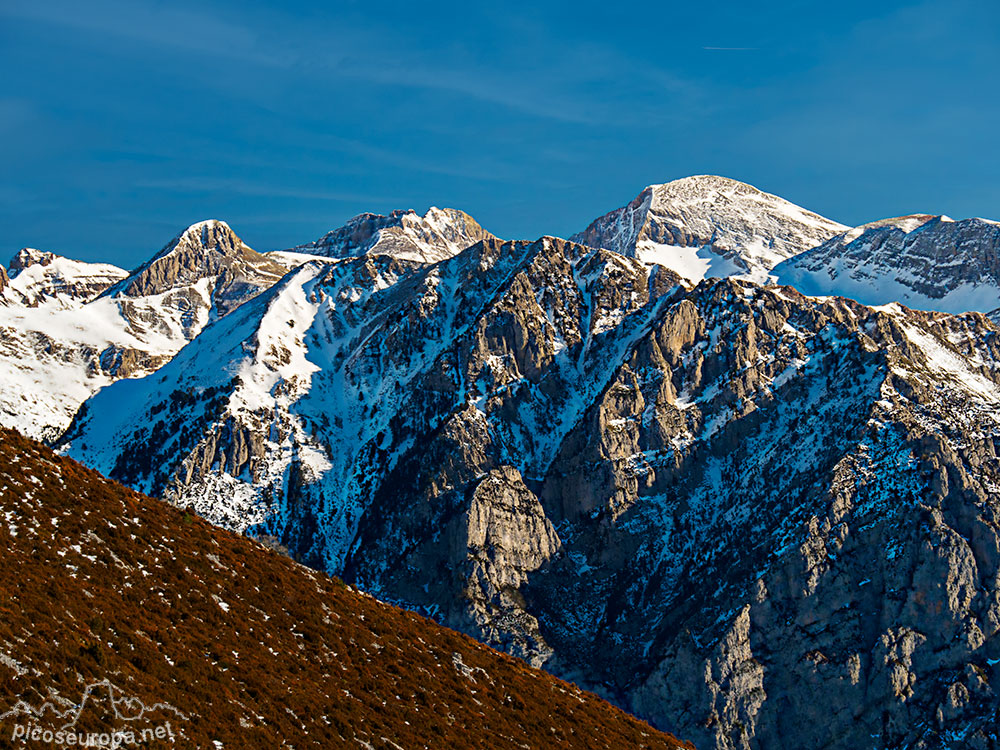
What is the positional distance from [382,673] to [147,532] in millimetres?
16692

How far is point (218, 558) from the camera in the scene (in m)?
69.8

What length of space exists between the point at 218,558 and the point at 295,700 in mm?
16775

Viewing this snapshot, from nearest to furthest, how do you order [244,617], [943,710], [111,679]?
[111,679]
[244,617]
[943,710]

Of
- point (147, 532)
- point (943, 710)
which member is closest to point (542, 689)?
point (147, 532)

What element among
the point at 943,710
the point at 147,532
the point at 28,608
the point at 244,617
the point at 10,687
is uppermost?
the point at 943,710

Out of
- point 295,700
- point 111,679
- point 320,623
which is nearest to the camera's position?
point 111,679

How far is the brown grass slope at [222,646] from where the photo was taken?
159 ft

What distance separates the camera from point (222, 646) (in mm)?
57094

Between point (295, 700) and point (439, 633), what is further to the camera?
point (439, 633)

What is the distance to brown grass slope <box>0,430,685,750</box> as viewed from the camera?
48.3 metres

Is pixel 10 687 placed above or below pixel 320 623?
below

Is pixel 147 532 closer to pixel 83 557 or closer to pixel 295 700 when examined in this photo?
pixel 83 557

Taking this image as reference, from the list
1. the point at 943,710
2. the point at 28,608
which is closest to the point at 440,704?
the point at 28,608

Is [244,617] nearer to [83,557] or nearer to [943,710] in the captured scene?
[83,557]
